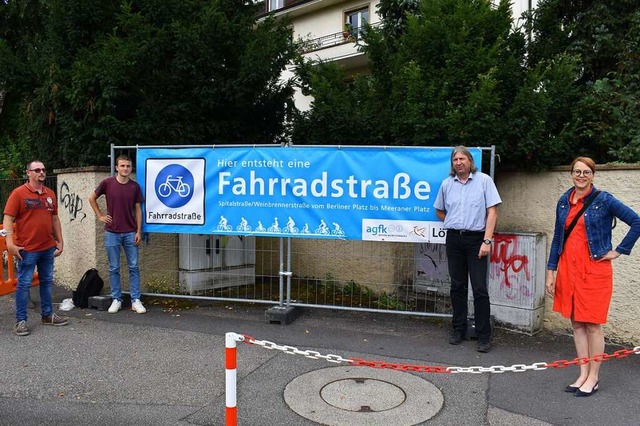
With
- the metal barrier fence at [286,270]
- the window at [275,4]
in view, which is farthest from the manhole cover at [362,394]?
the window at [275,4]

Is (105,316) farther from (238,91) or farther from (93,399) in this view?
(238,91)

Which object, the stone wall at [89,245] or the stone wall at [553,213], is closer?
the stone wall at [553,213]

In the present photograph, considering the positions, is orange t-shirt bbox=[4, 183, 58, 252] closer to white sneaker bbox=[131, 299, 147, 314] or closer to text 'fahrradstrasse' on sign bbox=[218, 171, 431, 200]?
white sneaker bbox=[131, 299, 147, 314]

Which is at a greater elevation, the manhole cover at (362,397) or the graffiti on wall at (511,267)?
the graffiti on wall at (511,267)

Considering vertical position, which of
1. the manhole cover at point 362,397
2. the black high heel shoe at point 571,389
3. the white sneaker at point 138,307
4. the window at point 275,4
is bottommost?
the manhole cover at point 362,397

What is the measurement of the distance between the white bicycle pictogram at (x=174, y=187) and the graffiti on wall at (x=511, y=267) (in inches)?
146

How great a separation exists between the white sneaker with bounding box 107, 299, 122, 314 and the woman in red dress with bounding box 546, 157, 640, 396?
5.03 m

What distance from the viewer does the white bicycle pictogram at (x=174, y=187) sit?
21.0ft

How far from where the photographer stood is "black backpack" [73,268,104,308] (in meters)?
6.71

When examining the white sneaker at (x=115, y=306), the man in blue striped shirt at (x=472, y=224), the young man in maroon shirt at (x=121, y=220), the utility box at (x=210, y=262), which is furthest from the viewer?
the utility box at (x=210, y=262)

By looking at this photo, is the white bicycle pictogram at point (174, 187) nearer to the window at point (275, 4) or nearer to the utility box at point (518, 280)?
the utility box at point (518, 280)

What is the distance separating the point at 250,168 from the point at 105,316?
252cm

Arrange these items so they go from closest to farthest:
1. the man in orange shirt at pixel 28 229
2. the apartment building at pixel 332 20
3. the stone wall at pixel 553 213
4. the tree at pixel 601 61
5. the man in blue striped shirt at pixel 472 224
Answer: the man in blue striped shirt at pixel 472 224, the stone wall at pixel 553 213, the man in orange shirt at pixel 28 229, the tree at pixel 601 61, the apartment building at pixel 332 20

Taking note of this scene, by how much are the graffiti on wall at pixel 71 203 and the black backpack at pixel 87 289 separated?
3.49ft
